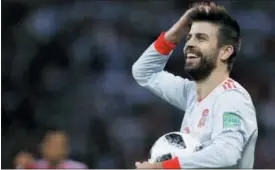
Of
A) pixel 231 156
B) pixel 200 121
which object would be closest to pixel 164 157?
pixel 200 121

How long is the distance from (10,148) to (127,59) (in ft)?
5.07

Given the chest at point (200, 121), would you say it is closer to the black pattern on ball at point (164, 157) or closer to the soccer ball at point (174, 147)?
the soccer ball at point (174, 147)

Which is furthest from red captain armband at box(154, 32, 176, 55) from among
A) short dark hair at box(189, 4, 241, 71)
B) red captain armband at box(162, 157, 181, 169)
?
red captain armband at box(162, 157, 181, 169)

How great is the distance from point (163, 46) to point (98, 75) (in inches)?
165

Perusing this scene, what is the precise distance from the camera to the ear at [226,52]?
12.7 ft

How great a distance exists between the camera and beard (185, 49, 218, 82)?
150 inches

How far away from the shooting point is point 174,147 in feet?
12.4

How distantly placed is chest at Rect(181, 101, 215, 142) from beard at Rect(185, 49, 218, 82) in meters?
0.14

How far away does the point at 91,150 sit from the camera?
7.94m

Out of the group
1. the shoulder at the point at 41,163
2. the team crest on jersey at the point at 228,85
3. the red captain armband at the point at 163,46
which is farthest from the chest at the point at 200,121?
the shoulder at the point at 41,163

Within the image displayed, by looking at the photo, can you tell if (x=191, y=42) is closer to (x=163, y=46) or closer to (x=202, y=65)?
(x=202, y=65)

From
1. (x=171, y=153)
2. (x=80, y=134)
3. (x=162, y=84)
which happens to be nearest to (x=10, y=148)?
(x=80, y=134)

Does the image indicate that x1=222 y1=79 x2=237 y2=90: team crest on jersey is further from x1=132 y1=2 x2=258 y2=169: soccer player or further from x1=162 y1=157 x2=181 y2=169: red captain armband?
x1=162 y1=157 x2=181 y2=169: red captain armband

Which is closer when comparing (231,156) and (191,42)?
(231,156)
